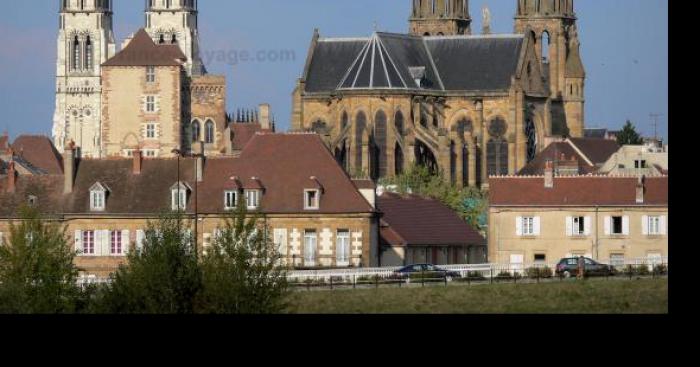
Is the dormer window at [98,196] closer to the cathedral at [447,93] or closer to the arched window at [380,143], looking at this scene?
the cathedral at [447,93]

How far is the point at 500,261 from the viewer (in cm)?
7388

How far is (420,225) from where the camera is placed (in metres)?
80.6

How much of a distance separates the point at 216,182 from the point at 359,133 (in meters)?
67.1

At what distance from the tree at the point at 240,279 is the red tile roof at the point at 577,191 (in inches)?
Result: 1053

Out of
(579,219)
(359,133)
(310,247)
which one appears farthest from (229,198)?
(359,133)

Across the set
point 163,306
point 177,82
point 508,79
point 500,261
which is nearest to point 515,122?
point 508,79

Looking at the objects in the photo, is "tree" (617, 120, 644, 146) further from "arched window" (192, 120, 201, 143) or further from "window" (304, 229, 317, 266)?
"window" (304, 229, 317, 266)

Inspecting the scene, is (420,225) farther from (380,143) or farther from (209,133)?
(209,133)

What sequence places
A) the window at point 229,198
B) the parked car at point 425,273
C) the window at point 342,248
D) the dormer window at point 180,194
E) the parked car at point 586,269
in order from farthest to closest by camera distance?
the dormer window at point 180,194 < the window at point 229,198 < the window at point 342,248 < the parked car at point 586,269 < the parked car at point 425,273

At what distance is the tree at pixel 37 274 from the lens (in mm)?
44000

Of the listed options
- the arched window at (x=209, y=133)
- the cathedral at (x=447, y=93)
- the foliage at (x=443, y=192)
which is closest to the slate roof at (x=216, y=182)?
the foliage at (x=443, y=192)

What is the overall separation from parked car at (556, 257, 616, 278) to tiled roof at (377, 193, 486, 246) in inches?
422
